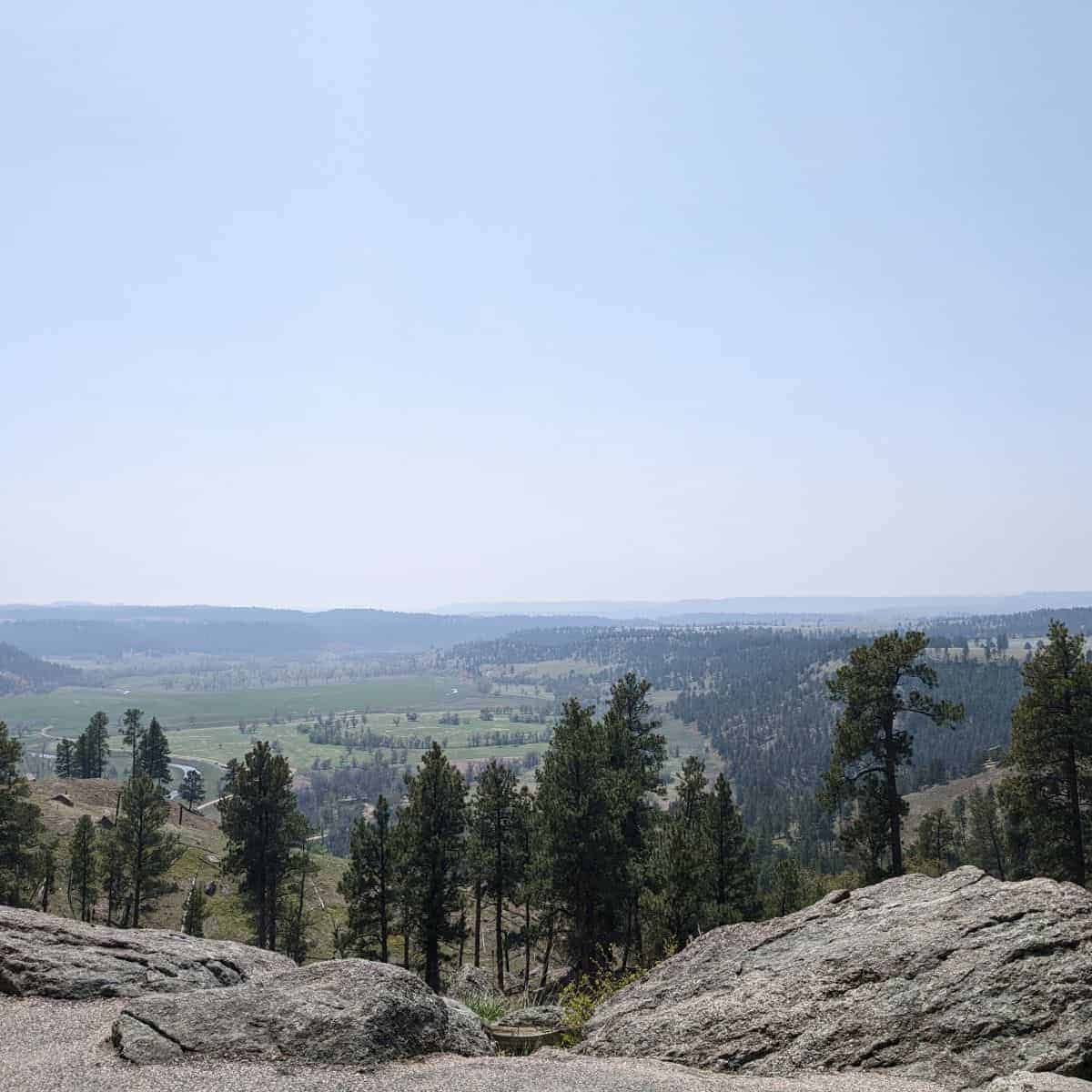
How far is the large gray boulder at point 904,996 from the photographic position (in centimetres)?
1291

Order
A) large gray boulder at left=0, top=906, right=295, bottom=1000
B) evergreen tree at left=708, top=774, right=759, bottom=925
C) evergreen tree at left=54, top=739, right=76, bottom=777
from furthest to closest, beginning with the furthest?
1. evergreen tree at left=54, top=739, right=76, bottom=777
2. evergreen tree at left=708, top=774, right=759, bottom=925
3. large gray boulder at left=0, top=906, right=295, bottom=1000

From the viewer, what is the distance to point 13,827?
45.6 metres

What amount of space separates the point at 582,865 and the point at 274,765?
81.8 feet

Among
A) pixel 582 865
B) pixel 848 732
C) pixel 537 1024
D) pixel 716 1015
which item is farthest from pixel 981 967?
pixel 582 865

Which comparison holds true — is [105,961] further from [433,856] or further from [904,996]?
[433,856]

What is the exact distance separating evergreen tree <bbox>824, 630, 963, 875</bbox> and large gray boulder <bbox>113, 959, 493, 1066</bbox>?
2138cm

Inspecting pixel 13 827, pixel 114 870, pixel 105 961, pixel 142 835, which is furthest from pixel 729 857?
pixel 114 870

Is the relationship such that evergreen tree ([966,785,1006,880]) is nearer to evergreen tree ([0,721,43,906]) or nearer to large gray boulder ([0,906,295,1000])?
large gray boulder ([0,906,295,1000])

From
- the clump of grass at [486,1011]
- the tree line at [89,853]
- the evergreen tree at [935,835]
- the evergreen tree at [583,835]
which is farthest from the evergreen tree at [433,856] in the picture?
the evergreen tree at [935,835]

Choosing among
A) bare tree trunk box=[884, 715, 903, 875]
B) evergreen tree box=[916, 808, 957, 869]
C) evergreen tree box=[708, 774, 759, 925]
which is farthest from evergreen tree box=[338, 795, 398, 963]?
evergreen tree box=[916, 808, 957, 869]

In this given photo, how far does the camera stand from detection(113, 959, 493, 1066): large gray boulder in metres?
14.0

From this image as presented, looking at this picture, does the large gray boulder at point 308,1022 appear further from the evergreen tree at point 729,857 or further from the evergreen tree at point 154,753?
the evergreen tree at point 154,753

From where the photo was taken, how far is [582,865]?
35750 mm

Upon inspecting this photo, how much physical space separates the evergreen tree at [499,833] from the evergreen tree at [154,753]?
74.9 meters
